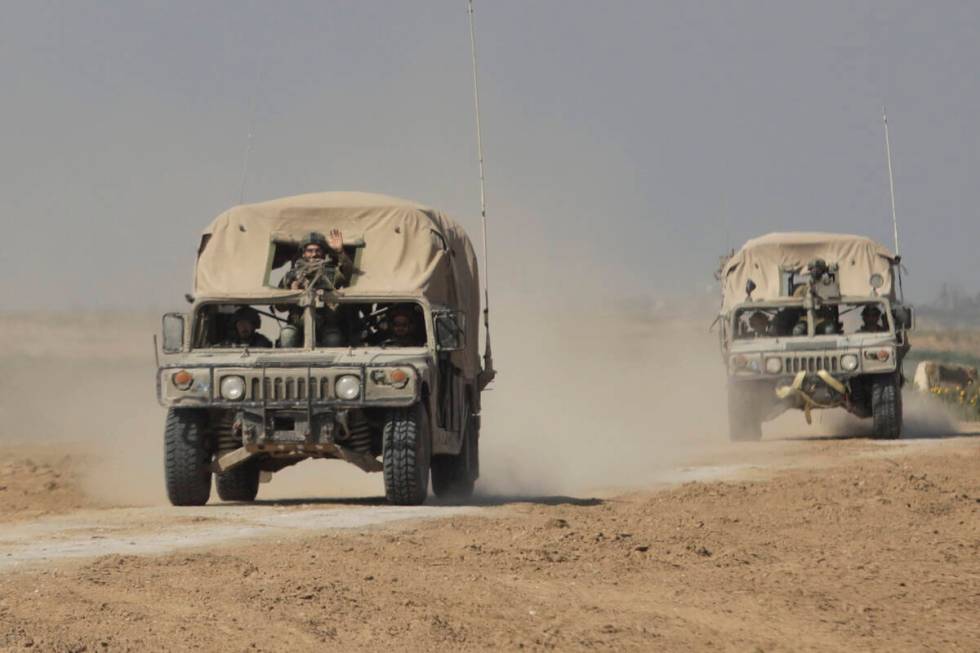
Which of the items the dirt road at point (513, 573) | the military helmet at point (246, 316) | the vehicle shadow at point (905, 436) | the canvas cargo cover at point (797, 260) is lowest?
the dirt road at point (513, 573)

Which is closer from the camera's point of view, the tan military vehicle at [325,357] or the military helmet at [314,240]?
the tan military vehicle at [325,357]

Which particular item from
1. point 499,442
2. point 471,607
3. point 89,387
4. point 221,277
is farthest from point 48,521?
point 89,387

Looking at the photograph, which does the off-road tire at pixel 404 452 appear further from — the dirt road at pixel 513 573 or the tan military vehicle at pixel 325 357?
the dirt road at pixel 513 573

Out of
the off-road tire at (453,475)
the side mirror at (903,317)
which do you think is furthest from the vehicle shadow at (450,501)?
the side mirror at (903,317)

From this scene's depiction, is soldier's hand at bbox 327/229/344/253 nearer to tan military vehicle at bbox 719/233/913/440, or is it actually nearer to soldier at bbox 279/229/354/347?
soldier at bbox 279/229/354/347

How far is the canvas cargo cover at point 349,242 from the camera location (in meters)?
16.2

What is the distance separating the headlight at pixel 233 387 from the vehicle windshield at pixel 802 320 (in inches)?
490

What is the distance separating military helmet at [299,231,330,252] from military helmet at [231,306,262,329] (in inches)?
25.0

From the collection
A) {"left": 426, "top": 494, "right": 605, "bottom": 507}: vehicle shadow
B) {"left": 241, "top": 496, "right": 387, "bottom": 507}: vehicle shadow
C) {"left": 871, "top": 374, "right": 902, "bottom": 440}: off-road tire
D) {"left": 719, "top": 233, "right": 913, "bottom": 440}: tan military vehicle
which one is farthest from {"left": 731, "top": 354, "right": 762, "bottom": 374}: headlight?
{"left": 241, "top": 496, "right": 387, "bottom": 507}: vehicle shadow

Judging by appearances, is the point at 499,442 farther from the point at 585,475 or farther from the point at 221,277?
the point at 221,277

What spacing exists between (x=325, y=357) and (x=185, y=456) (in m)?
1.26

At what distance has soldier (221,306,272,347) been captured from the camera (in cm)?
1614

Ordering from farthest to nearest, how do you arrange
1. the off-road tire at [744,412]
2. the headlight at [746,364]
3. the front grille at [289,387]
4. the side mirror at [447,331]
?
the off-road tire at [744,412]
the headlight at [746,364]
the side mirror at [447,331]
the front grille at [289,387]

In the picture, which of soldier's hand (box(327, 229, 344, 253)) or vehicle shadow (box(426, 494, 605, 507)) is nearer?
vehicle shadow (box(426, 494, 605, 507))
